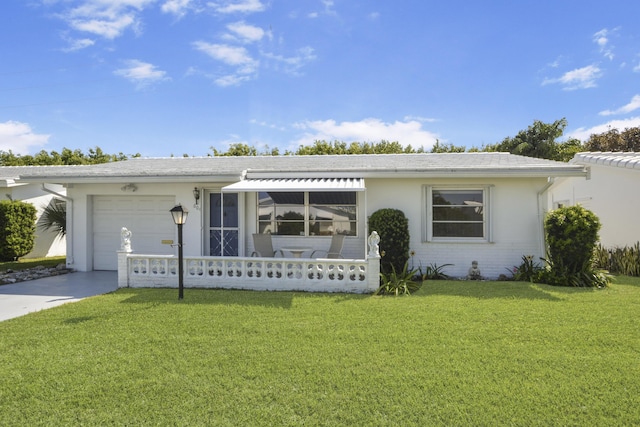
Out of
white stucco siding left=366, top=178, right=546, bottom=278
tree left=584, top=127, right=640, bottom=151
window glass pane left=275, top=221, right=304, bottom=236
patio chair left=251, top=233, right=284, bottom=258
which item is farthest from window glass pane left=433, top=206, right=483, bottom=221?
tree left=584, top=127, right=640, bottom=151

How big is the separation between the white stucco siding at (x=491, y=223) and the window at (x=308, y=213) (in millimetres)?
1002

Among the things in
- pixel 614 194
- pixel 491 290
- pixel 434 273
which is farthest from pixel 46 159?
pixel 614 194

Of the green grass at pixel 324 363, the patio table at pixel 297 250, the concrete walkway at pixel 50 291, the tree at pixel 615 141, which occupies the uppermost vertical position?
the tree at pixel 615 141

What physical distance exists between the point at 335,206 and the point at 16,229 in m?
17.2

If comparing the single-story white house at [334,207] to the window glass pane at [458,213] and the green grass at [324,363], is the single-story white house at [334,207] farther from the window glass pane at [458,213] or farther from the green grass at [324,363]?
the green grass at [324,363]

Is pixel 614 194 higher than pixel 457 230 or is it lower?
higher

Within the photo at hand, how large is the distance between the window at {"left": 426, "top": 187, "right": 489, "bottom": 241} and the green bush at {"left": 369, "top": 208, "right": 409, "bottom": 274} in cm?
156

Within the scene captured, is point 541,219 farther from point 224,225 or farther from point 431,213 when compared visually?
point 224,225

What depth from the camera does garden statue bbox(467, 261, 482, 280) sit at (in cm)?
1330

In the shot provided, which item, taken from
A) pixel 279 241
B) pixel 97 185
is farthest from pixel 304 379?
pixel 97 185

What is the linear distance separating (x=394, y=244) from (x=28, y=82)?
30030mm

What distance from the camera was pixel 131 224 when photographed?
15.6 metres

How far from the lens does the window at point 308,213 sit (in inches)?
558

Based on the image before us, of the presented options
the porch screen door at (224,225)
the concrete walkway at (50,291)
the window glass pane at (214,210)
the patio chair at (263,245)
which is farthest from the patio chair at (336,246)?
the concrete walkway at (50,291)
